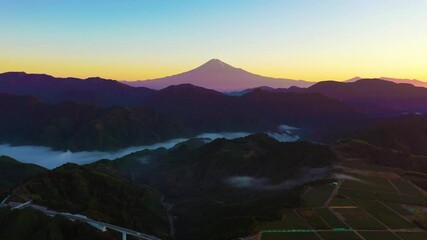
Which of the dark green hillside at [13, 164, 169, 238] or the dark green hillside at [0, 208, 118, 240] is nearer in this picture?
the dark green hillside at [0, 208, 118, 240]

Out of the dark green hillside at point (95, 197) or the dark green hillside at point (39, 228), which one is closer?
the dark green hillside at point (39, 228)

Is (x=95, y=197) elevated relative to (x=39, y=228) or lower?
lower

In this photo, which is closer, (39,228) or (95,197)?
(39,228)

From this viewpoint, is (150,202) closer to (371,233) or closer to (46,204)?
(46,204)
